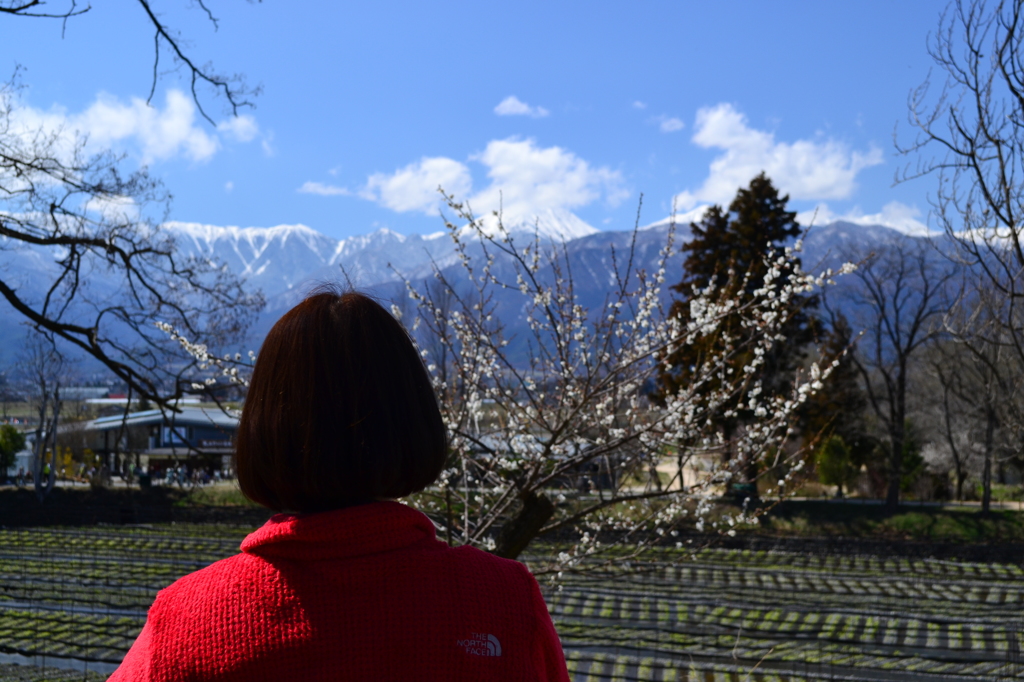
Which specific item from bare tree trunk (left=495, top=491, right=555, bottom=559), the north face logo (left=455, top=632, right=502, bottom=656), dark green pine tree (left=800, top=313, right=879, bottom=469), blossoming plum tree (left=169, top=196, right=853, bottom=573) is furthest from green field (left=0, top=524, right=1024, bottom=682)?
dark green pine tree (left=800, top=313, right=879, bottom=469)

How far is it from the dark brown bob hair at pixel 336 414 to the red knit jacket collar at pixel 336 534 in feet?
0.13

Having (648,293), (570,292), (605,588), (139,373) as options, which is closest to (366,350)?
(570,292)

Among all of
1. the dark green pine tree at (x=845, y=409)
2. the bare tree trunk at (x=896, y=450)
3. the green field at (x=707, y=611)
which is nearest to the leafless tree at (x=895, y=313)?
the bare tree trunk at (x=896, y=450)

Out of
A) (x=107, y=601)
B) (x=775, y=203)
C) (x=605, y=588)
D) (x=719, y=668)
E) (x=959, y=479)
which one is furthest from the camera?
(x=959, y=479)

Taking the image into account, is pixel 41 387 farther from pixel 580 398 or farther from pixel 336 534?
pixel 336 534

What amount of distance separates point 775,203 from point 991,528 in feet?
30.9

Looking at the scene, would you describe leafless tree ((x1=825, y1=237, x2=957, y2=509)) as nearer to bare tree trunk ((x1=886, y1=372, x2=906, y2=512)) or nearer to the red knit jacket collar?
bare tree trunk ((x1=886, y1=372, x2=906, y2=512))

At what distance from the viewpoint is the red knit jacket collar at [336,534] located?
90cm

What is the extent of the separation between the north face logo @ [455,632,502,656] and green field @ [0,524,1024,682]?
10.7 ft

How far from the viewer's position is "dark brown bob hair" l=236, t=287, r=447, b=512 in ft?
3.08

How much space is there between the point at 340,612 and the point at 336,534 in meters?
0.09

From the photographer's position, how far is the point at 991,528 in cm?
1762

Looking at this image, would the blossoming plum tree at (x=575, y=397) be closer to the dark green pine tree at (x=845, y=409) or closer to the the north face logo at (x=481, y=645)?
the the north face logo at (x=481, y=645)

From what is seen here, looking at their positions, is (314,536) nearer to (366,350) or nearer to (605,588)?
(366,350)
